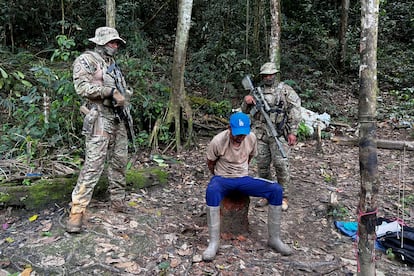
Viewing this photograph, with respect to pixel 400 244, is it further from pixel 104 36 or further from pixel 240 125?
A: pixel 104 36

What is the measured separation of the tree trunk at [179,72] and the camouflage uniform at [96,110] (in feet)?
10.3

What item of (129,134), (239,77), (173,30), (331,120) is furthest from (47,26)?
(331,120)

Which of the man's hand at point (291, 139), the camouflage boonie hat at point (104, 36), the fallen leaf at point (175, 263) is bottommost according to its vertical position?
the fallen leaf at point (175, 263)

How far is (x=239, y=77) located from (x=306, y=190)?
6.04 meters

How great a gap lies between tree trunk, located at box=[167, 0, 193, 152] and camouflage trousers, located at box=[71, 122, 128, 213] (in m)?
2.90

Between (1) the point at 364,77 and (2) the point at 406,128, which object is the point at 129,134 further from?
(2) the point at 406,128

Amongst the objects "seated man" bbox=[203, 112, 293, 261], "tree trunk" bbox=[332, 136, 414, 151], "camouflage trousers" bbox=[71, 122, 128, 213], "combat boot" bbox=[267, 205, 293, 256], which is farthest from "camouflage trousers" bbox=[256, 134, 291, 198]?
"tree trunk" bbox=[332, 136, 414, 151]

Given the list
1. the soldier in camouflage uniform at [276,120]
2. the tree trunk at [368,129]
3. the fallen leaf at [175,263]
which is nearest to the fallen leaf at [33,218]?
the fallen leaf at [175,263]

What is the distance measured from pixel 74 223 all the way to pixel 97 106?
147 cm

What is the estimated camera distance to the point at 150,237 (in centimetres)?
476

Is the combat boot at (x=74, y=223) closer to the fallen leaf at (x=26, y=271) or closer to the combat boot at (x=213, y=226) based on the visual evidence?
the fallen leaf at (x=26, y=271)

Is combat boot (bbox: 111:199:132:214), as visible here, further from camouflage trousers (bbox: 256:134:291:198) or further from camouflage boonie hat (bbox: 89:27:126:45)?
camouflage trousers (bbox: 256:134:291:198)

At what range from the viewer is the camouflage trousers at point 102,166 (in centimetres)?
458

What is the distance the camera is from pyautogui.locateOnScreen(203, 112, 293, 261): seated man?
4.49 metres
